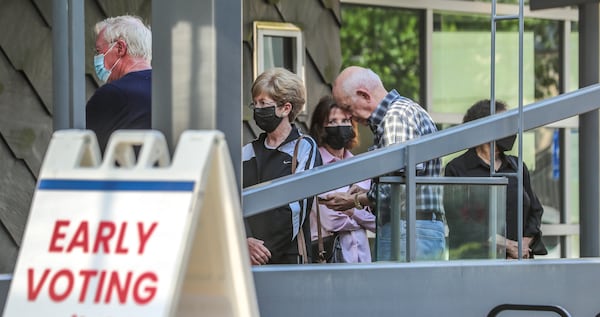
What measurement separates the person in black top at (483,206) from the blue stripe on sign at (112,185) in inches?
59.2

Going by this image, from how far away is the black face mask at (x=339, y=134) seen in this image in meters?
6.50

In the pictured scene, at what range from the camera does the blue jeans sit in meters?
4.57

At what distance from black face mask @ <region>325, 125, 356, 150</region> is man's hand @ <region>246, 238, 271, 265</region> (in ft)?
5.14

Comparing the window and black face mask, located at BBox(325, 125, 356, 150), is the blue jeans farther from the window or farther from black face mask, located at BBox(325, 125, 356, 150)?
the window

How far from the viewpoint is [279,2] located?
761cm

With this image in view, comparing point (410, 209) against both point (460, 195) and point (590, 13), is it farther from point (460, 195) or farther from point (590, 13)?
point (590, 13)

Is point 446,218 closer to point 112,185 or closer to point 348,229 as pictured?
point 348,229

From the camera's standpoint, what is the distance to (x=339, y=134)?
21.4 feet

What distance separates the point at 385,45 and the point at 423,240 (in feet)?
21.4

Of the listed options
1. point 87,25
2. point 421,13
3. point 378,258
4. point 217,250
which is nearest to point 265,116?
point 378,258

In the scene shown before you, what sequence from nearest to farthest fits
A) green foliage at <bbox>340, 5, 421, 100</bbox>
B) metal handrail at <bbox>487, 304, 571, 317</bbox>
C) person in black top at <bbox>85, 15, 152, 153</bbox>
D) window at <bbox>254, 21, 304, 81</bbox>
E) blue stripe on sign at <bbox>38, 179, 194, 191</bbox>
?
1. blue stripe on sign at <bbox>38, 179, 194, 191</bbox>
2. metal handrail at <bbox>487, 304, 571, 317</bbox>
3. person in black top at <bbox>85, 15, 152, 153</bbox>
4. window at <bbox>254, 21, 304, 81</bbox>
5. green foliage at <bbox>340, 5, 421, 100</bbox>

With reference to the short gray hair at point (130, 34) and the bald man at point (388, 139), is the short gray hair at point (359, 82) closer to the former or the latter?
the bald man at point (388, 139)

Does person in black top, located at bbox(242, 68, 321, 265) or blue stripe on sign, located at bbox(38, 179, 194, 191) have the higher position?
person in black top, located at bbox(242, 68, 321, 265)

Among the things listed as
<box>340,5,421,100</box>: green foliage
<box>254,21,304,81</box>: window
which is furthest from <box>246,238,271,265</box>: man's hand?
<box>340,5,421,100</box>: green foliage
